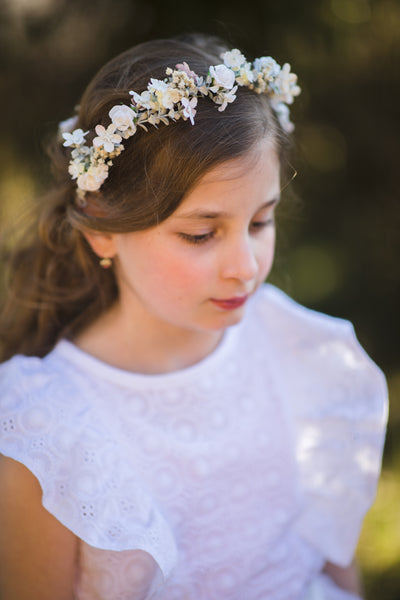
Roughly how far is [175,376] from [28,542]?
0.59 metres

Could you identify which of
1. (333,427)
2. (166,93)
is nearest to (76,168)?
(166,93)

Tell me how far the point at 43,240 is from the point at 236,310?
2.31 ft

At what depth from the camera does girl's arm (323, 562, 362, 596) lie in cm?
180

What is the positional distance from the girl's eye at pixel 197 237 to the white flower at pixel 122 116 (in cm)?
29

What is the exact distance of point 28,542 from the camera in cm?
131

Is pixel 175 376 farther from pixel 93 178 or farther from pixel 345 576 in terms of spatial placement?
pixel 345 576

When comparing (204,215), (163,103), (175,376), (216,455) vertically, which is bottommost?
(216,455)

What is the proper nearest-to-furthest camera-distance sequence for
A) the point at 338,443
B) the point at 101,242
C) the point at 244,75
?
the point at 244,75 < the point at 101,242 < the point at 338,443

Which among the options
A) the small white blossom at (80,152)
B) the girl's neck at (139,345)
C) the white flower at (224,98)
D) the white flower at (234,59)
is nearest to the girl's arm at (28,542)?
the girl's neck at (139,345)

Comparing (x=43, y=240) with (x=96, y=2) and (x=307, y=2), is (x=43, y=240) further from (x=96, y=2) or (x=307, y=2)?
(x=307, y=2)

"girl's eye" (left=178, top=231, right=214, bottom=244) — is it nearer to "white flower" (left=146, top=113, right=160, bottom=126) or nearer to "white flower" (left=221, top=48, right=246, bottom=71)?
"white flower" (left=146, top=113, right=160, bottom=126)

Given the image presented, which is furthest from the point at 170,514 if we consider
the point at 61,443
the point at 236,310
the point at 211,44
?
the point at 211,44

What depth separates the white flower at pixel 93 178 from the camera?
1365 mm

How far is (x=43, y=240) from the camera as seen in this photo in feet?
5.68
